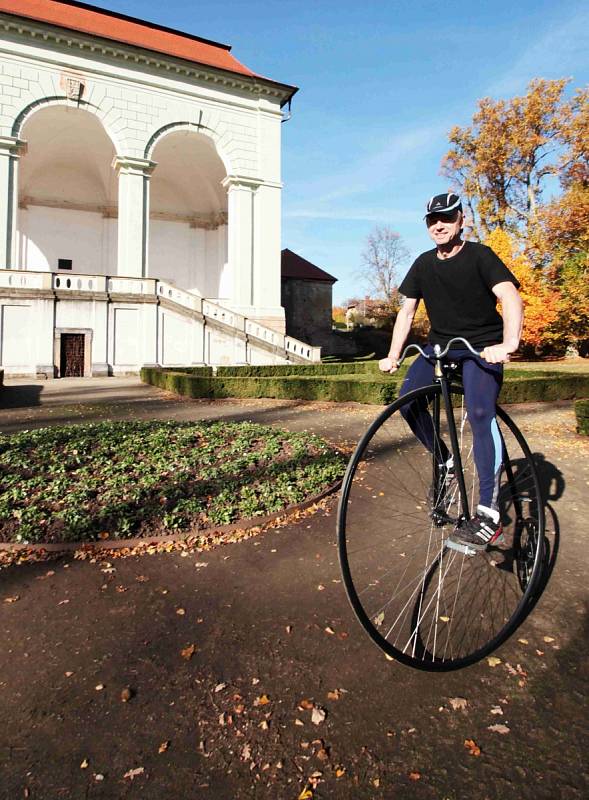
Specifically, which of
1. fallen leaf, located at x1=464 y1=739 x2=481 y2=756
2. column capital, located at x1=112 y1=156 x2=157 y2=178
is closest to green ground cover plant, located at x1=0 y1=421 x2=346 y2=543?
fallen leaf, located at x1=464 y1=739 x2=481 y2=756

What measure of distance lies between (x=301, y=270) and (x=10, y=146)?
22692 mm

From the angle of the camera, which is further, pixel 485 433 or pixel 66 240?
pixel 66 240

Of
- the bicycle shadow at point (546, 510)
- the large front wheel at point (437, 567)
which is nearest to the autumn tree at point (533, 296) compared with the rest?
the bicycle shadow at point (546, 510)

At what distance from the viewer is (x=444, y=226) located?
9.66ft

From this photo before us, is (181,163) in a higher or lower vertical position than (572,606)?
higher

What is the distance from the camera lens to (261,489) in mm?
4891

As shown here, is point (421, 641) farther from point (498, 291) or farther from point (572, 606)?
point (498, 291)

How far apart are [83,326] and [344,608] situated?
23.4 meters

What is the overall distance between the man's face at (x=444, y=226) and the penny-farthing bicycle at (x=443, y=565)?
2.11 ft

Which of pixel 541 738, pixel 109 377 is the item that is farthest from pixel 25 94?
pixel 541 738

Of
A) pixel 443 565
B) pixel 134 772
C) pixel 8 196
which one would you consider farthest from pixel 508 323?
pixel 8 196

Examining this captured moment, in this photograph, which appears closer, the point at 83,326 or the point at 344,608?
the point at 344,608

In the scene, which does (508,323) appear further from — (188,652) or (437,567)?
(188,652)

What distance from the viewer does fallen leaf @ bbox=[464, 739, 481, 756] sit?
6.19 feet
